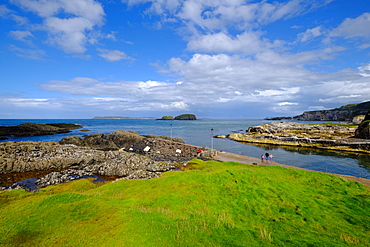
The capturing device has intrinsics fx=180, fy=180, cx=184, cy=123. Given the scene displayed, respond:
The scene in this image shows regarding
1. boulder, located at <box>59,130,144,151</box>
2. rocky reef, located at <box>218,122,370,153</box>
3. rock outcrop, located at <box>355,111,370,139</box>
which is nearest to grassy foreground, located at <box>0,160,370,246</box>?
boulder, located at <box>59,130,144,151</box>

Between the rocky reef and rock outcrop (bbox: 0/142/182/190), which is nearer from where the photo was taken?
rock outcrop (bbox: 0/142/182/190)

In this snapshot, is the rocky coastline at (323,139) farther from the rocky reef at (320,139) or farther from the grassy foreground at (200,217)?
the grassy foreground at (200,217)

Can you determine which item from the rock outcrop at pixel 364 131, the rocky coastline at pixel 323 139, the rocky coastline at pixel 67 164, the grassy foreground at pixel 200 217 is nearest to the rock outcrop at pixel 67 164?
the rocky coastline at pixel 67 164

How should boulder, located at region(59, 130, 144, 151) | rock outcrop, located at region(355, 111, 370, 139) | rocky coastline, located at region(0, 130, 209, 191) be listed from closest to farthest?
1. rocky coastline, located at region(0, 130, 209, 191)
2. rock outcrop, located at region(355, 111, 370, 139)
3. boulder, located at region(59, 130, 144, 151)

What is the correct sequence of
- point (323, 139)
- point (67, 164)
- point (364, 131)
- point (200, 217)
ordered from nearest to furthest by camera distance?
point (200, 217), point (67, 164), point (364, 131), point (323, 139)

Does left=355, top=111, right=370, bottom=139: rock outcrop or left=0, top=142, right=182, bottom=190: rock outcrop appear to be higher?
left=355, top=111, right=370, bottom=139: rock outcrop

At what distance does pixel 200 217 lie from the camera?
27.9 feet

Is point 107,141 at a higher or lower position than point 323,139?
higher

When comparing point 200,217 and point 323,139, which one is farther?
point 323,139

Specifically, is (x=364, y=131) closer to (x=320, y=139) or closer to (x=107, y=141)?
(x=320, y=139)

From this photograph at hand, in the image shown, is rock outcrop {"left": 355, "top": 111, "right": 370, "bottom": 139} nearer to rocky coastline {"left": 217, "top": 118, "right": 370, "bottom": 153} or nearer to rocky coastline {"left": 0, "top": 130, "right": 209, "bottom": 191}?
rocky coastline {"left": 217, "top": 118, "right": 370, "bottom": 153}

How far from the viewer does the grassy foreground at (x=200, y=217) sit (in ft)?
20.9

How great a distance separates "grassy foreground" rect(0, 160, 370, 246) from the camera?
638cm

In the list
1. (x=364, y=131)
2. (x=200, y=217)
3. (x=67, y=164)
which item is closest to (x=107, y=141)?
(x=67, y=164)
